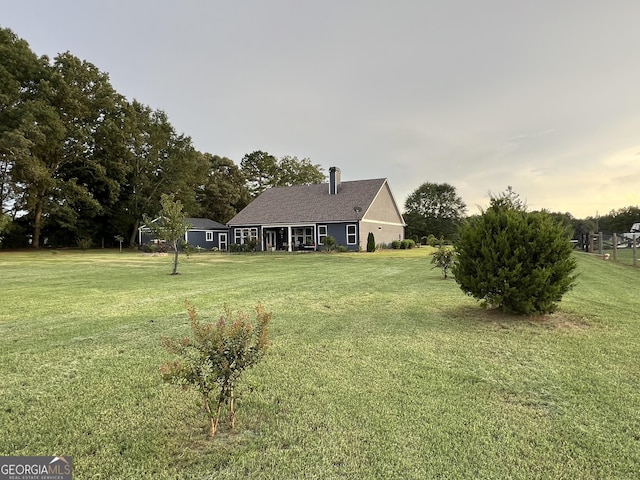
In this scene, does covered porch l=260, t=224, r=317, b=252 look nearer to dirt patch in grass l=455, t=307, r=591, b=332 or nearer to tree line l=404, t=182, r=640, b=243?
tree line l=404, t=182, r=640, b=243

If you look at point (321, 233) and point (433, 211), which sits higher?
point (433, 211)

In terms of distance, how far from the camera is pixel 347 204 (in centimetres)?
2869

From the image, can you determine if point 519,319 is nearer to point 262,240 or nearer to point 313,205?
point 313,205

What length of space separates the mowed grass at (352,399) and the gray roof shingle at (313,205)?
71.8 feet

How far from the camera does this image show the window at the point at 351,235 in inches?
1068

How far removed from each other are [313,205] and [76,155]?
22793mm

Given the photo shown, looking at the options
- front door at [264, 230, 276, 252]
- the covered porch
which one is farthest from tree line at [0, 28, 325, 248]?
the covered porch

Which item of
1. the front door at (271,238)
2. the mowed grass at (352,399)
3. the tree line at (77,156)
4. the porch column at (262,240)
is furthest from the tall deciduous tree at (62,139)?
the mowed grass at (352,399)

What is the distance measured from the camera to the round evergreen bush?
566cm

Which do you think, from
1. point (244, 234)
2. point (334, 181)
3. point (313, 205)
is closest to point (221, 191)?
point (244, 234)

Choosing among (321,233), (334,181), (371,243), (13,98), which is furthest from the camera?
(334,181)

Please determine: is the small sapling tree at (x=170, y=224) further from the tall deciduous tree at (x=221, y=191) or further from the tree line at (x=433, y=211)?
the tree line at (x=433, y=211)

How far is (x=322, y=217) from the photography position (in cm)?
2825

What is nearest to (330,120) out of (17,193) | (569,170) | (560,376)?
(569,170)
